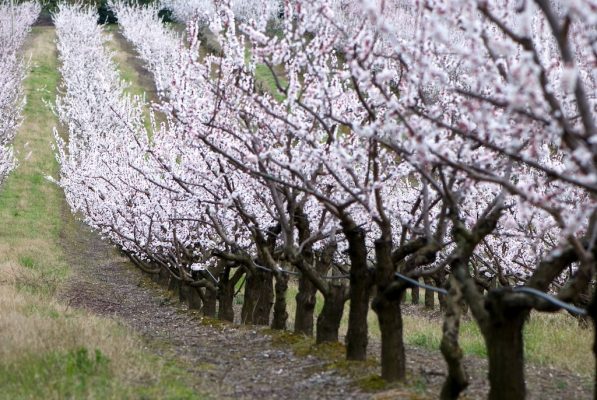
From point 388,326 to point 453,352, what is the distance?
1.83 metres

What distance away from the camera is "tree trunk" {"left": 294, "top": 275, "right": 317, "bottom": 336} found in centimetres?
1213

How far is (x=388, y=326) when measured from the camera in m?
8.21

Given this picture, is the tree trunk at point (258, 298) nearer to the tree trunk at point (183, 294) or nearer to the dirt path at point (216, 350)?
the dirt path at point (216, 350)

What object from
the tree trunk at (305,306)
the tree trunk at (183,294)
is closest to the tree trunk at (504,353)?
the tree trunk at (305,306)

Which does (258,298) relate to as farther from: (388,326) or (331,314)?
(388,326)

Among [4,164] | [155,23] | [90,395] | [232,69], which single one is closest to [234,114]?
[232,69]

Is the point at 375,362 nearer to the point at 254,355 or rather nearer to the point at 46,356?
the point at 254,355

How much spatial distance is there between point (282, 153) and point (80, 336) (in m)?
3.59

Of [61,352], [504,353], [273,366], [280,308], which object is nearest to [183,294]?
[280,308]

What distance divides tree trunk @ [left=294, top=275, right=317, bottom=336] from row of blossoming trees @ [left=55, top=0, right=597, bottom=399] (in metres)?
0.04

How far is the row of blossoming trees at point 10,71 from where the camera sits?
28.4 meters

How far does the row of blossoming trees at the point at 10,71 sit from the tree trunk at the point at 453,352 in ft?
70.5

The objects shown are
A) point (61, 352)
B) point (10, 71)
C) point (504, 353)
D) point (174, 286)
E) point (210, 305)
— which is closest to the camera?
point (504, 353)

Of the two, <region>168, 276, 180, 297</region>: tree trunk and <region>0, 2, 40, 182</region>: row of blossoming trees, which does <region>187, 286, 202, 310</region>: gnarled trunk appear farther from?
<region>0, 2, 40, 182</region>: row of blossoming trees
